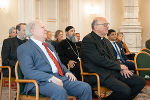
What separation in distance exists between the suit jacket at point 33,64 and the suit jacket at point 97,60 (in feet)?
2.38

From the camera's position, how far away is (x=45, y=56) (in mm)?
3178

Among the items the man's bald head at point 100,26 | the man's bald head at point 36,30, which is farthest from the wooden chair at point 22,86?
the man's bald head at point 100,26

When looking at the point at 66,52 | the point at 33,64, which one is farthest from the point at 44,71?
the point at 66,52

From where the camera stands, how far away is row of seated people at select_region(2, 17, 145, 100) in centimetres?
301

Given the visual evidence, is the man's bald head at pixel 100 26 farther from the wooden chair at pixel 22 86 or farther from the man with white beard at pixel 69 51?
the man with white beard at pixel 69 51

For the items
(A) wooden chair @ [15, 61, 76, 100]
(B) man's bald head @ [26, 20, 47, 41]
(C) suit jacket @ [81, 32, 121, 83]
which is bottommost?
(A) wooden chair @ [15, 61, 76, 100]

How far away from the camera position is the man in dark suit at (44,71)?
2.93 m

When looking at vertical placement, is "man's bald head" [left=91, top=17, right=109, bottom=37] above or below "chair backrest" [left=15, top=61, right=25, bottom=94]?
above

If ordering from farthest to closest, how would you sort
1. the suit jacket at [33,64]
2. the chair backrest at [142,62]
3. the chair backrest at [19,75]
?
the chair backrest at [142,62]
the chair backrest at [19,75]
the suit jacket at [33,64]

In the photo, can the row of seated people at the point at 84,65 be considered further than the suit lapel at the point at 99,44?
No

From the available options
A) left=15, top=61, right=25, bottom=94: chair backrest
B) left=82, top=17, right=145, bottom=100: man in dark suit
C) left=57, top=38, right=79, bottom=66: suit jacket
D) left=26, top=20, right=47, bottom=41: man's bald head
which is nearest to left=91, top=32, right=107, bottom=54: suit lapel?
left=82, top=17, right=145, bottom=100: man in dark suit

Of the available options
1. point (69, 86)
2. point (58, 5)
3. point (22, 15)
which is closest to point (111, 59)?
point (69, 86)

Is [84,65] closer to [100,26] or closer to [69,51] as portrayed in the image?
[100,26]

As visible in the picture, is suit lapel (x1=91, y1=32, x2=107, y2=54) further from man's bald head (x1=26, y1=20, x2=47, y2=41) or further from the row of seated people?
man's bald head (x1=26, y1=20, x2=47, y2=41)
